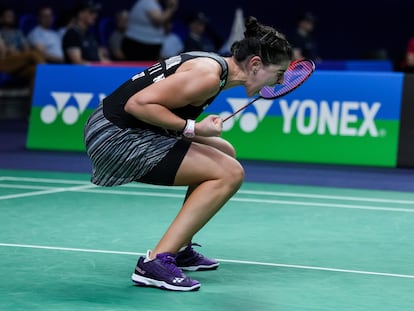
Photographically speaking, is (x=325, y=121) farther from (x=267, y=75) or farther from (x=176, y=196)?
(x=267, y=75)

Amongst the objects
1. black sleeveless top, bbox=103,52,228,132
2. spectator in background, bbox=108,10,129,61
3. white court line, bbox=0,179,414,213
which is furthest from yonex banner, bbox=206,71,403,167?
spectator in background, bbox=108,10,129,61

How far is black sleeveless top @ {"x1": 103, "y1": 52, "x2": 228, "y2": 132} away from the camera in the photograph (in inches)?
219

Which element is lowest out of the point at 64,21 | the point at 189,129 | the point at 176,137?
the point at 64,21

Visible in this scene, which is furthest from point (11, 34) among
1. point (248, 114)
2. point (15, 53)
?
point (248, 114)

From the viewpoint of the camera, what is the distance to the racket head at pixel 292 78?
6.13 metres

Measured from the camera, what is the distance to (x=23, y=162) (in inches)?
437

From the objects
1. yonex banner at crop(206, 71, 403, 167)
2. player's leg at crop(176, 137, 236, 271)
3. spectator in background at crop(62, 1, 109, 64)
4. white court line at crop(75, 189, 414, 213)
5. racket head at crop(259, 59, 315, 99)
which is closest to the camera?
player's leg at crop(176, 137, 236, 271)

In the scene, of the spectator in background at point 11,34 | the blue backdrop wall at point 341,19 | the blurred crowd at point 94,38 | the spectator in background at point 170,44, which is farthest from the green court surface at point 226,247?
the blue backdrop wall at point 341,19

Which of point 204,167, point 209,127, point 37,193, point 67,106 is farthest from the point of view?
point 67,106

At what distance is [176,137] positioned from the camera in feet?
18.6

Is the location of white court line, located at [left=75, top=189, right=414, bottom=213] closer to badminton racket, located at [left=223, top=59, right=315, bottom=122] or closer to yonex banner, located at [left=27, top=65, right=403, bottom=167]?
yonex banner, located at [left=27, top=65, right=403, bottom=167]

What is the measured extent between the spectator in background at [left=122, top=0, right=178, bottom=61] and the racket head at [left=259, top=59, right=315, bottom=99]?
9.66 m

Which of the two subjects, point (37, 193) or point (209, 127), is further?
point (37, 193)

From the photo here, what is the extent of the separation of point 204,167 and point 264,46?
2.31 ft
